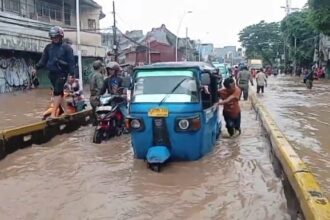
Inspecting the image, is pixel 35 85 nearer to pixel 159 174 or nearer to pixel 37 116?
pixel 37 116

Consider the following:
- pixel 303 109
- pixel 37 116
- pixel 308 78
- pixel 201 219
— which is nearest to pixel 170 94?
pixel 201 219

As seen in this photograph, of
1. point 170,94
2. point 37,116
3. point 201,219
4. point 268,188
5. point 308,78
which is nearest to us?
point 201,219

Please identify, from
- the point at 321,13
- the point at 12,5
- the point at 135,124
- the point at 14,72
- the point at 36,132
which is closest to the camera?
the point at 135,124

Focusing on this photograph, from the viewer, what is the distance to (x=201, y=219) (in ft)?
18.4

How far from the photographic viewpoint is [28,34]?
28.8m

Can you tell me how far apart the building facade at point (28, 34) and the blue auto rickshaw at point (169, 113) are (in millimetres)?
18761

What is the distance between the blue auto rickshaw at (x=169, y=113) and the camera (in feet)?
25.3

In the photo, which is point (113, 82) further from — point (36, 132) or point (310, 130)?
point (310, 130)

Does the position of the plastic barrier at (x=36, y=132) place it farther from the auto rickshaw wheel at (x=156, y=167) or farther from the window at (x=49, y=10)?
the window at (x=49, y=10)

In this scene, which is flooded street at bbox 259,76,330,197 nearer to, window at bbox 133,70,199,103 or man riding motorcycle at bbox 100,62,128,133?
window at bbox 133,70,199,103

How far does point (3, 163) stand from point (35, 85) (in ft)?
85.3

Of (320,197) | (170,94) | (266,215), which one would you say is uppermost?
(170,94)

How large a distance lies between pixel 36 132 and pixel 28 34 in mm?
20410

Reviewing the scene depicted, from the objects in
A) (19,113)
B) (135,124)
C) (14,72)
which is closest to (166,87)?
(135,124)
